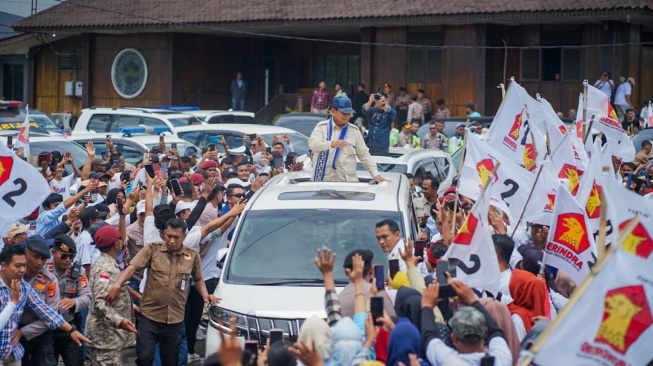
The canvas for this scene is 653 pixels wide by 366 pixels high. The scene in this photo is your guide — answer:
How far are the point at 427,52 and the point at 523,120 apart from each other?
57.5ft

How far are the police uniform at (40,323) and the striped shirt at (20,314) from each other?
109 millimetres

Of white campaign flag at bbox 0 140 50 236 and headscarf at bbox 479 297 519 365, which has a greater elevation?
white campaign flag at bbox 0 140 50 236

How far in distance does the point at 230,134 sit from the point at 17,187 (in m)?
11.0

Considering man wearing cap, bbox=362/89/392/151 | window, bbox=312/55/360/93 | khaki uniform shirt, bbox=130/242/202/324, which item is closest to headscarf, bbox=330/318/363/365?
khaki uniform shirt, bbox=130/242/202/324

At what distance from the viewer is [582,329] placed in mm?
5785

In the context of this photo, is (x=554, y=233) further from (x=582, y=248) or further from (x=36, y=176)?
(x=36, y=176)

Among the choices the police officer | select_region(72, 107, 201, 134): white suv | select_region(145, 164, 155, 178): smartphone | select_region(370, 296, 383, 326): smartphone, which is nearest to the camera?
select_region(370, 296, 383, 326): smartphone

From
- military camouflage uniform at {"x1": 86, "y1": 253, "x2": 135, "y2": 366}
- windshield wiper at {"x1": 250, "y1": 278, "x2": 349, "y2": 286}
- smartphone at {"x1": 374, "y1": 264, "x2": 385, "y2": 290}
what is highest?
smartphone at {"x1": 374, "y1": 264, "x2": 385, "y2": 290}

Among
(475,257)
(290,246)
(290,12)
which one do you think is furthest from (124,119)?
(475,257)

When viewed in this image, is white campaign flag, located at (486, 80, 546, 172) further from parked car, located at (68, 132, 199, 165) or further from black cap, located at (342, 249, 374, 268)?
parked car, located at (68, 132, 199, 165)

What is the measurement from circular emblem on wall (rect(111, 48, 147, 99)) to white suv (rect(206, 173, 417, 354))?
76.6 feet

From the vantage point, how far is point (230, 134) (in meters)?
20.0

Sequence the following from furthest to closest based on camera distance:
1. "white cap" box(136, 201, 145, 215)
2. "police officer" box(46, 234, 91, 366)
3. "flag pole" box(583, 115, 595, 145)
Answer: "flag pole" box(583, 115, 595, 145) → "white cap" box(136, 201, 145, 215) → "police officer" box(46, 234, 91, 366)

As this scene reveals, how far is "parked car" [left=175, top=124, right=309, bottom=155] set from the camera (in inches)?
782
